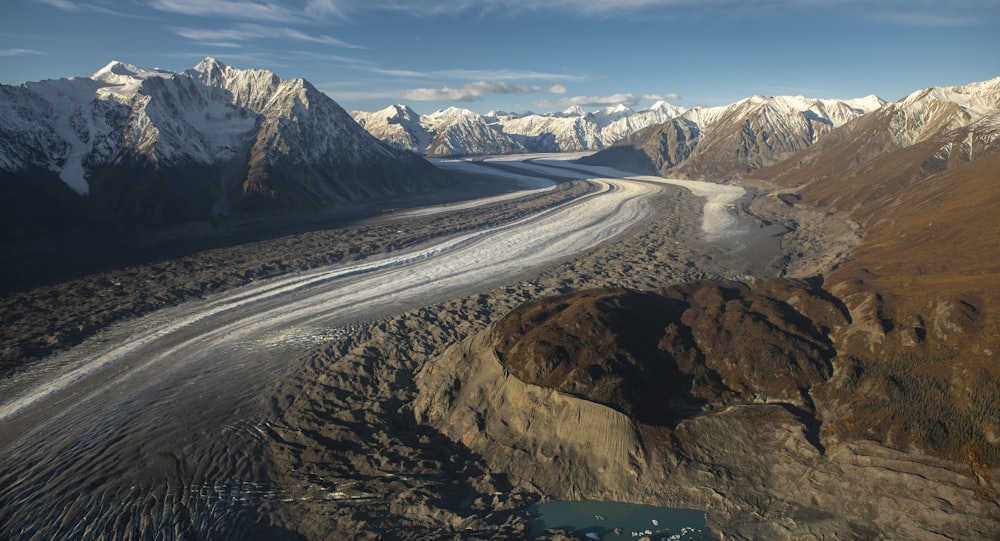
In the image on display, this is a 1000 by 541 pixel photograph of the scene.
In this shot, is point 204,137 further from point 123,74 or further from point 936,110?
point 936,110

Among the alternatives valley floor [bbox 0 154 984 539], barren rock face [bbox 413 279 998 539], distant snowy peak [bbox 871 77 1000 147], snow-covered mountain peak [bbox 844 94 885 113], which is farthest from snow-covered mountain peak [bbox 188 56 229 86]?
snow-covered mountain peak [bbox 844 94 885 113]

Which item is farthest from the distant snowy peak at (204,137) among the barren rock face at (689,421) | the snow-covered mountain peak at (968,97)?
the snow-covered mountain peak at (968,97)

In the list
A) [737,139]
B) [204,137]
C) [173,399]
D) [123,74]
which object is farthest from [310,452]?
[737,139]

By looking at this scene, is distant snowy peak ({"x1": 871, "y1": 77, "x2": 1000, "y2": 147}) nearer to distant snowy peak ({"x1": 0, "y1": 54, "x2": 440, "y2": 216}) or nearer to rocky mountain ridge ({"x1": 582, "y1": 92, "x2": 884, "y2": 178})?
A: rocky mountain ridge ({"x1": 582, "y1": 92, "x2": 884, "y2": 178})

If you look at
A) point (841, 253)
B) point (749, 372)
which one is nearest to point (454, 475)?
point (749, 372)

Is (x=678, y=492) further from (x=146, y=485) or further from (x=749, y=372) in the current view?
(x=146, y=485)

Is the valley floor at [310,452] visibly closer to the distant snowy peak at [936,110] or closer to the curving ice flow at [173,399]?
the curving ice flow at [173,399]
